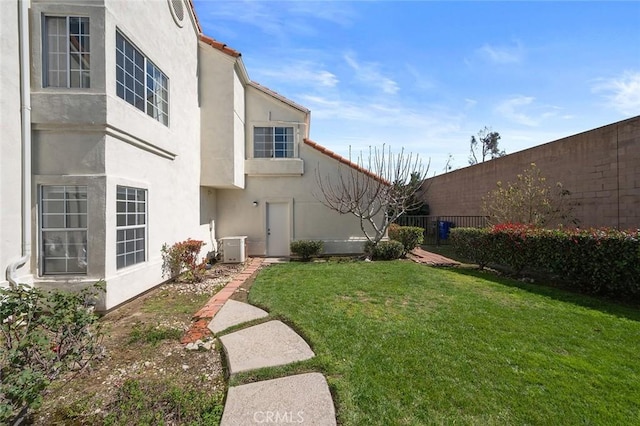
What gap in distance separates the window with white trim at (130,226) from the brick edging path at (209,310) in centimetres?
214

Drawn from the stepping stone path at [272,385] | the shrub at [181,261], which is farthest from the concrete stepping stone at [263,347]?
the shrub at [181,261]

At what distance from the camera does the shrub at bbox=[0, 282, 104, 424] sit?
8.19 ft

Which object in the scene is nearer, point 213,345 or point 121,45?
point 213,345

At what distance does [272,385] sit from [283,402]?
0.36 metres

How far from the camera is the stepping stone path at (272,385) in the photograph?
2.90m

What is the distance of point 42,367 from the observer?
298cm

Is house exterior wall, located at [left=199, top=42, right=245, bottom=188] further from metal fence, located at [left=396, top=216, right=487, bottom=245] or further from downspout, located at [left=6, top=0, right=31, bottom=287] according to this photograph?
metal fence, located at [left=396, top=216, right=487, bottom=245]

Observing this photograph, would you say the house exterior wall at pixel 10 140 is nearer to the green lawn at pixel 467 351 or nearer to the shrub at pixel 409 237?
the green lawn at pixel 467 351

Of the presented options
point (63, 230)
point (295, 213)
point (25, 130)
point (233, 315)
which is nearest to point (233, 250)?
point (295, 213)

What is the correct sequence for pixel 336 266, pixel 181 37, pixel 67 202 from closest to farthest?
1. pixel 67 202
2. pixel 181 37
3. pixel 336 266

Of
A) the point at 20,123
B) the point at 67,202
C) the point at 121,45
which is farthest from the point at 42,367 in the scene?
the point at 121,45

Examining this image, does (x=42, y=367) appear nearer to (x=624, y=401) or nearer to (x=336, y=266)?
(x=624, y=401)

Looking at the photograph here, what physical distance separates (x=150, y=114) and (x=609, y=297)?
41.4 ft

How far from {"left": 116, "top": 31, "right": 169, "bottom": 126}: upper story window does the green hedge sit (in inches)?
447
